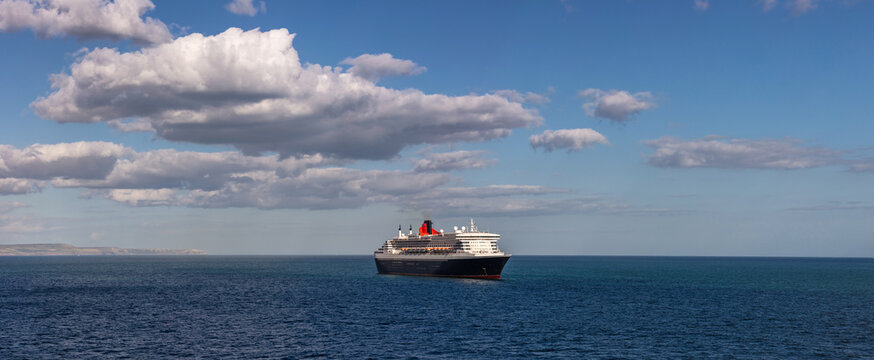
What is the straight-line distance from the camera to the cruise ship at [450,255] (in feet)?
396

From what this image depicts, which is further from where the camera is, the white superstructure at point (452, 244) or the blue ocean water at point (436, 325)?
the white superstructure at point (452, 244)

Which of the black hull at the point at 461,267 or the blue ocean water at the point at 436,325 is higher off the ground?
the black hull at the point at 461,267

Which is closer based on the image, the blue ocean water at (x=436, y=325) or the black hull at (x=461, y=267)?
the blue ocean water at (x=436, y=325)

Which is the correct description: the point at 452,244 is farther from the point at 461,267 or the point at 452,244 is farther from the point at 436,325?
the point at 436,325

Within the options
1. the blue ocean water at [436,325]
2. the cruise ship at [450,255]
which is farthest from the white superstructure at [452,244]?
the blue ocean water at [436,325]

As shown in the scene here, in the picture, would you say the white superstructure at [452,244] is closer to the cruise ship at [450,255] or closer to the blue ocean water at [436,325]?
the cruise ship at [450,255]

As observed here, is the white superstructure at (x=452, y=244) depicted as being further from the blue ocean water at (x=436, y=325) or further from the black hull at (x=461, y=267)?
the blue ocean water at (x=436, y=325)

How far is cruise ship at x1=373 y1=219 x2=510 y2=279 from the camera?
120562 mm

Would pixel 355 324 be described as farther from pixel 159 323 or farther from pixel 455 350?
pixel 159 323

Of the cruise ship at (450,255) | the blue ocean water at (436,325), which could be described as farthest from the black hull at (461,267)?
the blue ocean water at (436,325)

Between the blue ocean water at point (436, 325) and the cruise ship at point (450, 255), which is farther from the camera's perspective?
the cruise ship at point (450, 255)

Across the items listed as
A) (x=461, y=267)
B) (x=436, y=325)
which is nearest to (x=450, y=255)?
(x=461, y=267)

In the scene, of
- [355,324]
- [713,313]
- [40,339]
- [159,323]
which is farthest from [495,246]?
[40,339]

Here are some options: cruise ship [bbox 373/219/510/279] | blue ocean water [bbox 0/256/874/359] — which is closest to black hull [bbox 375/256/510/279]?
cruise ship [bbox 373/219/510/279]
